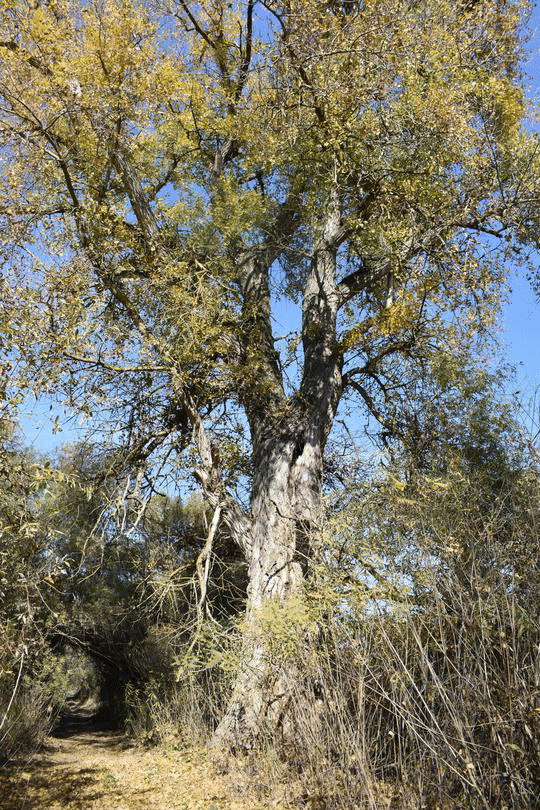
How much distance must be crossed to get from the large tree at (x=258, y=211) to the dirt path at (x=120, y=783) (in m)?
0.72

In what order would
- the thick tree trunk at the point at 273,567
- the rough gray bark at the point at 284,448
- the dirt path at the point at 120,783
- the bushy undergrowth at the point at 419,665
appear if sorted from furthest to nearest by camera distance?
the rough gray bark at the point at 284,448
the dirt path at the point at 120,783
the thick tree trunk at the point at 273,567
the bushy undergrowth at the point at 419,665

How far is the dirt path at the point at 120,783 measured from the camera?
6.36 meters

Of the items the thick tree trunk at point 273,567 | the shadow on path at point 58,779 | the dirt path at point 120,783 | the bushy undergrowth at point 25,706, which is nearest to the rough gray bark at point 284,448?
the thick tree trunk at point 273,567

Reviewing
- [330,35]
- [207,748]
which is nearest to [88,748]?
[207,748]

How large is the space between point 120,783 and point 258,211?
7.55 metres

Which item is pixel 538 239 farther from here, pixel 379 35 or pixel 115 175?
pixel 115 175

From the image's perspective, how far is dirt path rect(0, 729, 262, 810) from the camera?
20.9 ft

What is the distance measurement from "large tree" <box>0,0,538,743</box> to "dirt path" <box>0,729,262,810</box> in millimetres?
724

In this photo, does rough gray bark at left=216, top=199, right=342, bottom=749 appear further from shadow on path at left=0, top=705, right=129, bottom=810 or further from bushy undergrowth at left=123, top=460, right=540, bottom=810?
shadow on path at left=0, top=705, right=129, bottom=810

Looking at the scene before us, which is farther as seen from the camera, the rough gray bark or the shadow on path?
the rough gray bark

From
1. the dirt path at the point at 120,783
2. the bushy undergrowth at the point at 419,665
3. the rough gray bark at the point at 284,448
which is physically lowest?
the dirt path at the point at 120,783

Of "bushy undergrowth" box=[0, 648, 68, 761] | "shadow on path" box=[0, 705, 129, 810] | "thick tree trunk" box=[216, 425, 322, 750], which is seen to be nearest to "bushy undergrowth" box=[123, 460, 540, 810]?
"thick tree trunk" box=[216, 425, 322, 750]

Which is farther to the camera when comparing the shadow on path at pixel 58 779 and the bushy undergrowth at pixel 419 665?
the shadow on path at pixel 58 779

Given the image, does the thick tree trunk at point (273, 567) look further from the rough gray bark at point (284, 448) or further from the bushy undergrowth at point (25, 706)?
the bushy undergrowth at point (25, 706)
